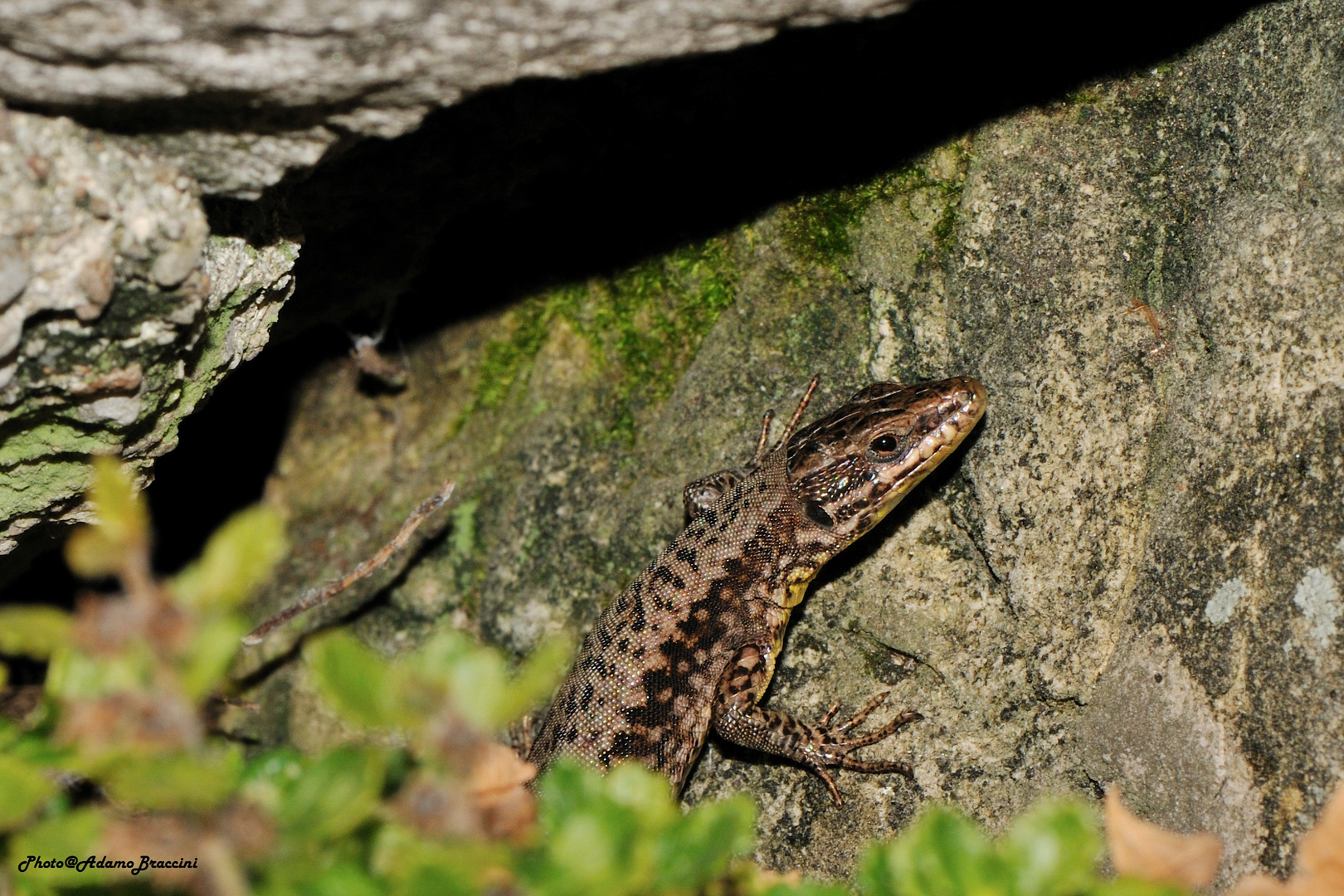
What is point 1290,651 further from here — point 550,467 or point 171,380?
point 171,380

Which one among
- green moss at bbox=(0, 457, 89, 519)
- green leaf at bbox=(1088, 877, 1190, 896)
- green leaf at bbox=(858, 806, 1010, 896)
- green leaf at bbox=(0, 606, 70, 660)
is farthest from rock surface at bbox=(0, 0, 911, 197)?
green leaf at bbox=(1088, 877, 1190, 896)

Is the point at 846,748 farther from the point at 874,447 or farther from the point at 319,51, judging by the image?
the point at 319,51

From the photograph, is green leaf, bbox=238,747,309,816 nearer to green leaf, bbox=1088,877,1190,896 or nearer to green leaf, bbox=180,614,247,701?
green leaf, bbox=180,614,247,701

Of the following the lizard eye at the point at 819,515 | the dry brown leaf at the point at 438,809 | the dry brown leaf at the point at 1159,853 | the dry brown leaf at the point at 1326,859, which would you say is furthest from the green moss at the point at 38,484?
the dry brown leaf at the point at 1326,859

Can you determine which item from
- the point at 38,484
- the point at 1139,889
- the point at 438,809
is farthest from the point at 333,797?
the point at 38,484

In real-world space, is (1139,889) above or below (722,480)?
above

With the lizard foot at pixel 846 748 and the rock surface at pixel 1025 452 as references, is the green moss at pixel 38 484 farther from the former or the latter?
the lizard foot at pixel 846 748
